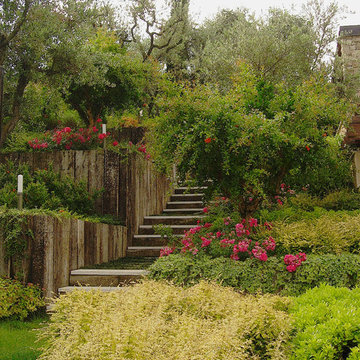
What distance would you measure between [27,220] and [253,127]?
3246 millimetres

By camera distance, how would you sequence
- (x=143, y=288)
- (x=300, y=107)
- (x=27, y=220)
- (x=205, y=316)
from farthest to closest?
(x=300, y=107), (x=27, y=220), (x=143, y=288), (x=205, y=316)

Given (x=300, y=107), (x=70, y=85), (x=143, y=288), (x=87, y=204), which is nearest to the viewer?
(x=143, y=288)

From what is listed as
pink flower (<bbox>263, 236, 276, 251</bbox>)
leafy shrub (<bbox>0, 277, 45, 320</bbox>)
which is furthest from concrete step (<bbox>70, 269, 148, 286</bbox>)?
pink flower (<bbox>263, 236, 276, 251</bbox>)

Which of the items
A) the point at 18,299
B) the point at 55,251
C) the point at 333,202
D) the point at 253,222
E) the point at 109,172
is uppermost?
the point at 109,172

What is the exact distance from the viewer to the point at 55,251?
19.8 ft

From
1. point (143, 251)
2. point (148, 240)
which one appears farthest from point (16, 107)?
point (143, 251)

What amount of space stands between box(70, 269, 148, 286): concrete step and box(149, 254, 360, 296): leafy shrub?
629mm

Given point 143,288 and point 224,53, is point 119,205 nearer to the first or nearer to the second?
point 143,288

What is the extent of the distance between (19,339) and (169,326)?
2.09 meters

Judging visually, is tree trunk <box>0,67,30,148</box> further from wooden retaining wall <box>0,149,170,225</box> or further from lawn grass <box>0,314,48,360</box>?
lawn grass <box>0,314,48,360</box>

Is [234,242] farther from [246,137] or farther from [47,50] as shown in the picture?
[47,50]

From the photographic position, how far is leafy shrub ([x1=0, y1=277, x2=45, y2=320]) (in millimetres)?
5332

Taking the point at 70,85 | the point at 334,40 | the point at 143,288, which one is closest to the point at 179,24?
the point at 334,40

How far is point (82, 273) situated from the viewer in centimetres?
630
